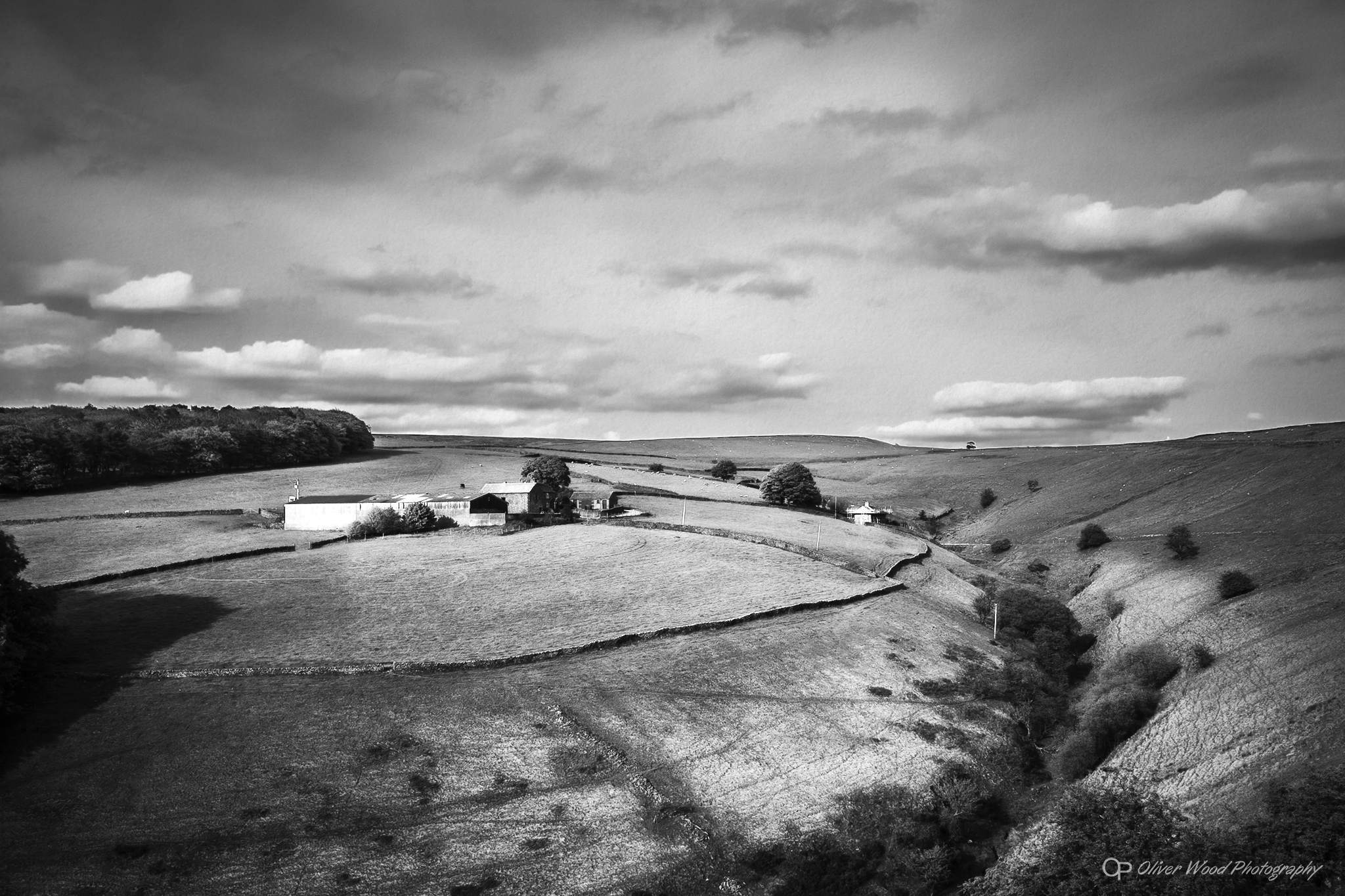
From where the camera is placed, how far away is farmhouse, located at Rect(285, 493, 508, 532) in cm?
7906

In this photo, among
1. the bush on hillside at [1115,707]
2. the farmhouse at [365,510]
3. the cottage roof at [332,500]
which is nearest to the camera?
the bush on hillside at [1115,707]

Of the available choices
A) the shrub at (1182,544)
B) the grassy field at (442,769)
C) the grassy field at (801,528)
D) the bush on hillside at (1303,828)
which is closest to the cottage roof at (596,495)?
the grassy field at (801,528)

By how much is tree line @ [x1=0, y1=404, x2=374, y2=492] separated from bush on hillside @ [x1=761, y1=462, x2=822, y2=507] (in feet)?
258

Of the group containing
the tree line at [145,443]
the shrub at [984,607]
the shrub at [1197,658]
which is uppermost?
the tree line at [145,443]

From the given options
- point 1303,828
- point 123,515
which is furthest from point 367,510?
point 1303,828

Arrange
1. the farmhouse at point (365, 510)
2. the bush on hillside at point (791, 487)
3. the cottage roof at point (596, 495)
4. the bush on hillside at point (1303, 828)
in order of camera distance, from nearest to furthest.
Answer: the bush on hillside at point (1303, 828), the farmhouse at point (365, 510), the cottage roof at point (596, 495), the bush on hillside at point (791, 487)

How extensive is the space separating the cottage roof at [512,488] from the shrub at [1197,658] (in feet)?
216

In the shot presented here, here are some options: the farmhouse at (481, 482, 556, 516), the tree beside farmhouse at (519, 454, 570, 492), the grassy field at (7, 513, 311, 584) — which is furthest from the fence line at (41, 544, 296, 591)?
the tree beside farmhouse at (519, 454, 570, 492)

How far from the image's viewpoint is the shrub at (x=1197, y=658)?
4272 cm

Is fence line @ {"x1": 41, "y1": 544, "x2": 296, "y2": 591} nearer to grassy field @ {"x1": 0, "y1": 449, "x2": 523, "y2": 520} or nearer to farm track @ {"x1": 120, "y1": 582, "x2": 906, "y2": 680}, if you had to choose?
farm track @ {"x1": 120, "y1": 582, "x2": 906, "y2": 680}

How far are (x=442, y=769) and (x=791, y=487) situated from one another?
287 feet

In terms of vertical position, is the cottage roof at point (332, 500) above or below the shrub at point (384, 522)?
above

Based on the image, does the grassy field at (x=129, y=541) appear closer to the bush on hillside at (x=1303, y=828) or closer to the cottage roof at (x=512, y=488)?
the cottage roof at (x=512, y=488)

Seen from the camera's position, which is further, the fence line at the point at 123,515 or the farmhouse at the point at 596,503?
the farmhouse at the point at 596,503
